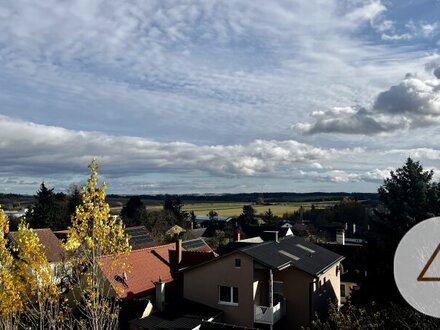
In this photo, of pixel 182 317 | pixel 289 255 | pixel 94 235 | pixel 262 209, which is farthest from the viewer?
pixel 262 209

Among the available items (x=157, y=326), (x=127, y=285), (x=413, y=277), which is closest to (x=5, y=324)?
(x=157, y=326)

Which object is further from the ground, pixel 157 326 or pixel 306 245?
pixel 306 245

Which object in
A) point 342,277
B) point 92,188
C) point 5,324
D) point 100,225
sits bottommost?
point 342,277

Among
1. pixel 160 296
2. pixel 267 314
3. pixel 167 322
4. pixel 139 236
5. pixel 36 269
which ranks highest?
pixel 36 269

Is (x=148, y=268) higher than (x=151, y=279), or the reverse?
(x=148, y=268)

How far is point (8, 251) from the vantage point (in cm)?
962

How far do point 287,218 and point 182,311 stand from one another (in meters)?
77.6

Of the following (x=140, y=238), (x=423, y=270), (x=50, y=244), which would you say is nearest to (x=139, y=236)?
(x=140, y=238)

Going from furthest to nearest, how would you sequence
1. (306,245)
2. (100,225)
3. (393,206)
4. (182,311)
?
(306,245) < (393,206) < (182,311) < (100,225)

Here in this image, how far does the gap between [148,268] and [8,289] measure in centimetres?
1539

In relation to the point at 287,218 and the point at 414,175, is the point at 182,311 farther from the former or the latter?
the point at 287,218

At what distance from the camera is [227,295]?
21.4 m

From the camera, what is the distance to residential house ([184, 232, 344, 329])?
20750 mm

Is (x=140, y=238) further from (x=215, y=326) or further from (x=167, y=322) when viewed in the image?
(x=215, y=326)
